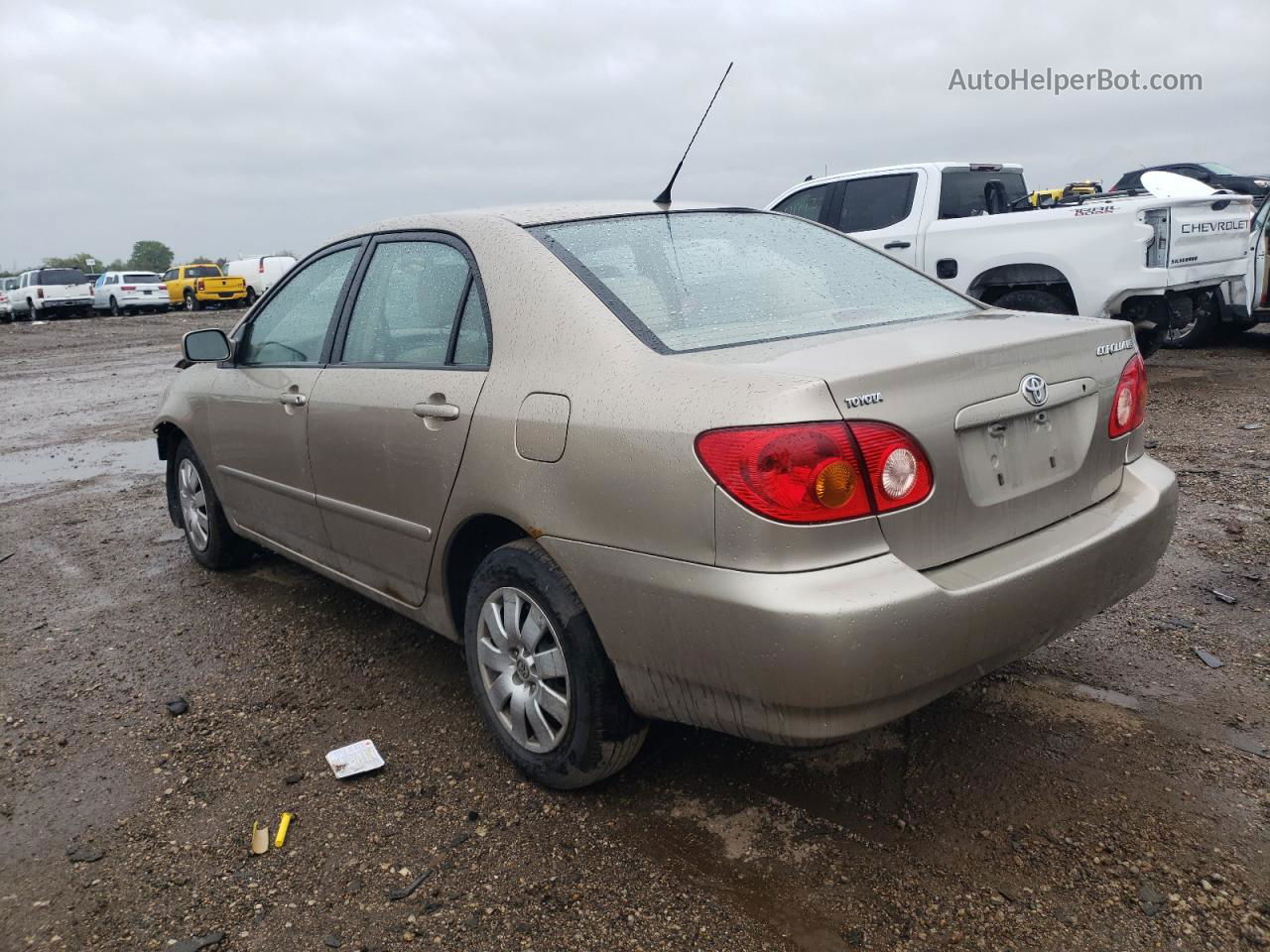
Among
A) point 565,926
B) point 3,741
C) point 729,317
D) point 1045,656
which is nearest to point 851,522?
point 729,317

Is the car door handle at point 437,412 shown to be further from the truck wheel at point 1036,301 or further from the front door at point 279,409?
the truck wheel at point 1036,301

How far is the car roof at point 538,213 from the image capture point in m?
3.27

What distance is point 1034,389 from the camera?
2.59 metres

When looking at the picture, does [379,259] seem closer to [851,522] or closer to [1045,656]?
[851,522]

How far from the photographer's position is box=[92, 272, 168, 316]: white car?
120 feet

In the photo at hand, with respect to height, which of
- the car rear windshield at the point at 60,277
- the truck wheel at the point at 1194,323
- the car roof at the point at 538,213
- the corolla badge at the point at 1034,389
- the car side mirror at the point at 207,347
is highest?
the car rear windshield at the point at 60,277

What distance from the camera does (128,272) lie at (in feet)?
122

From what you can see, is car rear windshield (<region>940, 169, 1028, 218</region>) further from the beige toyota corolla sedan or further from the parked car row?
the parked car row

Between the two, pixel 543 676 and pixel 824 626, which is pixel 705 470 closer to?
pixel 824 626

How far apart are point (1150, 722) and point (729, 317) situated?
1749mm

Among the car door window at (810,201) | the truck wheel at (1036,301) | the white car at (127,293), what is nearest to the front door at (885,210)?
the car door window at (810,201)

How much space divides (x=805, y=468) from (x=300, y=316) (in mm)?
2624

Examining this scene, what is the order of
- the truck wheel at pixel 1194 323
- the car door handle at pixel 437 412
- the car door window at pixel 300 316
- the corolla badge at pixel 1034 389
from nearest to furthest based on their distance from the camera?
the corolla badge at pixel 1034 389
the car door handle at pixel 437 412
the car door window at pixel 300 316
the truck wheel at pixel 1194 323

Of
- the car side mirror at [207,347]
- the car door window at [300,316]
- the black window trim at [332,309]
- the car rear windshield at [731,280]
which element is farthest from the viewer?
the car side mirror at [207,347]
